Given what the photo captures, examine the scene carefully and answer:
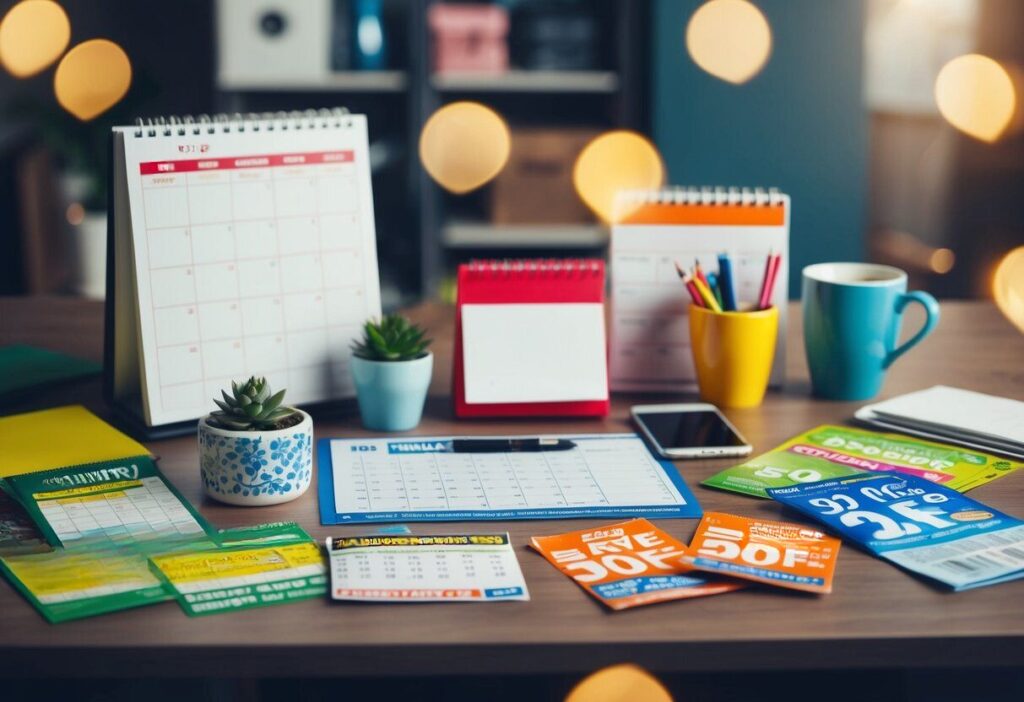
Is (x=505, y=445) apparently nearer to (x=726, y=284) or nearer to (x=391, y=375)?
(x=391, y=375)

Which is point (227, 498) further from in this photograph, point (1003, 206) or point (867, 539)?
point (1003, 206)

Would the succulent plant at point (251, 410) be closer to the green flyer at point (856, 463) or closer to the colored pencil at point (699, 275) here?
the green flyer at point (856, 463)

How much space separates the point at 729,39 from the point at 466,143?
30.6 inches

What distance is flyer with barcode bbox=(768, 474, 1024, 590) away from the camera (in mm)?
850

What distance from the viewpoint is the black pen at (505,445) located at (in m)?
1.10

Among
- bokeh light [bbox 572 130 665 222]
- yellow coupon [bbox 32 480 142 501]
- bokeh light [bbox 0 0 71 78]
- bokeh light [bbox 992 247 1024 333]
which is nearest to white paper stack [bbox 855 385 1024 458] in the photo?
yellow coupon [bbox 32 480 142 501]

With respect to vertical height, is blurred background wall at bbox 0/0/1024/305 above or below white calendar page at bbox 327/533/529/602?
above

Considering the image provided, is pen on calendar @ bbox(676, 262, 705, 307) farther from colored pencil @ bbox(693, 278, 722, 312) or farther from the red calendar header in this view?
the red calendar header

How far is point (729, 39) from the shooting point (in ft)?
9.87

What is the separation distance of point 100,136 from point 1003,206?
2689mm

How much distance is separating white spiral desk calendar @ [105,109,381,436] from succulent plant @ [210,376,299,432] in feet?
0.58

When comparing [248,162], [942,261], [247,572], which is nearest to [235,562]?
[247,572]

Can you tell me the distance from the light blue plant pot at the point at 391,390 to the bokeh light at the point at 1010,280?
268cm

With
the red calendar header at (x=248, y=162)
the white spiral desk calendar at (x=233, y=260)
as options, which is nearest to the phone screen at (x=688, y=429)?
the white spiral desk calendar at (x=233, y=260)
